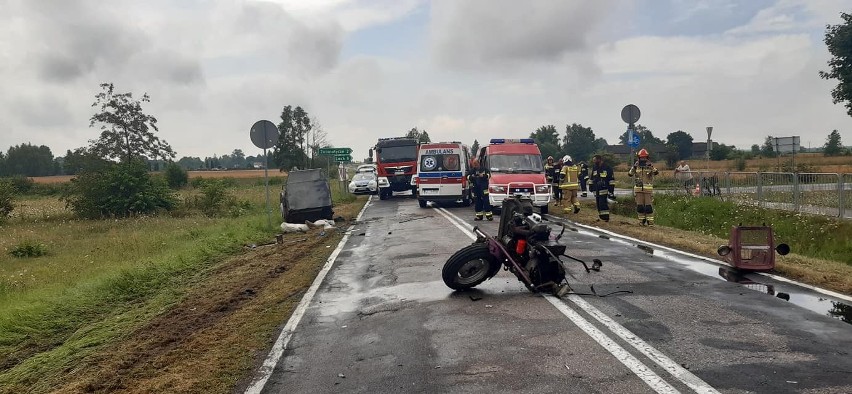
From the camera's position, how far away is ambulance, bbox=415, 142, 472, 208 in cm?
2288

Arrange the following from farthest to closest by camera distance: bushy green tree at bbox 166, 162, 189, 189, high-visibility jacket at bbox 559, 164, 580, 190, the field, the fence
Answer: bushy green tree at bbox 166, 162, 189, 189, high-visibility jacket at bbox 559, 164, 580, 190, the fence, the field

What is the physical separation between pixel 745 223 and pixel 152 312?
49.8ft

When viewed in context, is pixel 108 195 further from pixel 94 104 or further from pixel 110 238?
pixel 94 104

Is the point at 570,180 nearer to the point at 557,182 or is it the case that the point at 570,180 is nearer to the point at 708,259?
the point at 557,182

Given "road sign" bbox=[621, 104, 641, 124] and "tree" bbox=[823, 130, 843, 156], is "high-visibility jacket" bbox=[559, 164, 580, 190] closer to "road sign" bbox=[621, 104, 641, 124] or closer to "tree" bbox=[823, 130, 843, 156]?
"road sign" bbox=[621, 104, 641, 124]

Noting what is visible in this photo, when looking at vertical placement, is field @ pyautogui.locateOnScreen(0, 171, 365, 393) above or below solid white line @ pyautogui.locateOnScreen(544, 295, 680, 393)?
below

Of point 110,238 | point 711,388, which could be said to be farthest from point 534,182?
point 711,388

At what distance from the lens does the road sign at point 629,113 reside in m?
18.6

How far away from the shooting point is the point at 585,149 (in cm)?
11719

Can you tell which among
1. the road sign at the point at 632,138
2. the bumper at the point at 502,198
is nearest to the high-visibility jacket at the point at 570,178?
the bumper at the point at 502,198

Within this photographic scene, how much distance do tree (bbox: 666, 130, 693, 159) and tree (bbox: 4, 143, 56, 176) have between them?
355 ft

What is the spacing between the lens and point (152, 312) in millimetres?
8305

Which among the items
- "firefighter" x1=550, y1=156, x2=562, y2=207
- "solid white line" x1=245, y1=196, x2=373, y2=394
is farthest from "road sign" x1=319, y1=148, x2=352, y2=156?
"solid white line" x1=245, y1=196, x2=373, y2=394

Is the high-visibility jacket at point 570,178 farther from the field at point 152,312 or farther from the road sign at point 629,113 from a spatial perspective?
the field at point 152,312
